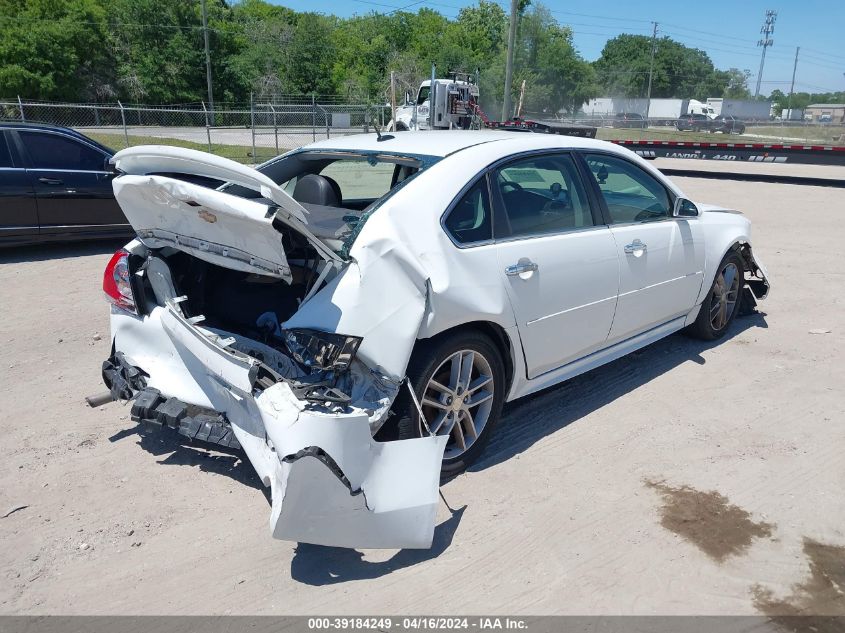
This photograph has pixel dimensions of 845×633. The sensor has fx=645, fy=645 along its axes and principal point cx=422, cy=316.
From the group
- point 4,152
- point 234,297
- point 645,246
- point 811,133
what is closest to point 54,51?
point 4,152

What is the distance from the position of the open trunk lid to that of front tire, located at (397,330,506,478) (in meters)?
0.71

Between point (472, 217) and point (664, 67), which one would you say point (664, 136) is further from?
point (664, 67)

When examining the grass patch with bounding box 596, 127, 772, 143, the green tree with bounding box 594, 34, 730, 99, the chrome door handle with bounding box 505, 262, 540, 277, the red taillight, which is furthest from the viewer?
the green tree with bounding box 594, 34, 730, 99

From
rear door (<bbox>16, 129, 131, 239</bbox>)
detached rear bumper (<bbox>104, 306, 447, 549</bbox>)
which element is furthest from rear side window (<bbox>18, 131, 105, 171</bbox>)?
detached rear bumper (<bbox>104, 306, 447, 549</bbox>)

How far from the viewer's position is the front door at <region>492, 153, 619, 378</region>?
361 centimetres

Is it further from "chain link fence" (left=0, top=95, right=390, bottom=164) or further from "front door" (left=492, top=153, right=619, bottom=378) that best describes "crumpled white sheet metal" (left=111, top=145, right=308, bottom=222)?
"chain link fence" (left=0, top=95, right=390, bottom=164)

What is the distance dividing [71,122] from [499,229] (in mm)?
31232

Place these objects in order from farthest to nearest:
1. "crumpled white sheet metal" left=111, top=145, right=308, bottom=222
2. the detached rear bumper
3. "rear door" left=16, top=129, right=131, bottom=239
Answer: "rear door" left=16, top=129, right=131, bottom=239, "crumpled white sheet metal" left=111, top=145, right=308, bottom=222, the detached rear bumper

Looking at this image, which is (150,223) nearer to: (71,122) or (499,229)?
(499,229)

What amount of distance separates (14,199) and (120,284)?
209 inches

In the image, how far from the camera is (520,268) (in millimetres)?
3564

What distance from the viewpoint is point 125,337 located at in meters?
3.69

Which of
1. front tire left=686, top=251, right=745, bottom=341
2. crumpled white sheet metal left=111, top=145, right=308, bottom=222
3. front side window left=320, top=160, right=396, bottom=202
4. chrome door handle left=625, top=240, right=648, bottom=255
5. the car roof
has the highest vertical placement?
the car roof

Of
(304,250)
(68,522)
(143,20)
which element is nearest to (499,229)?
(304,250)
